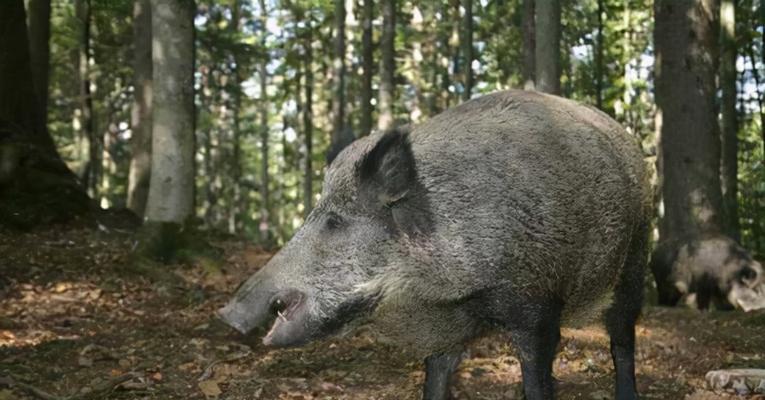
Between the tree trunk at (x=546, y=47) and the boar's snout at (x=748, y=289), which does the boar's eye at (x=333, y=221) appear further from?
the boar's snout at (x=748, y=289)

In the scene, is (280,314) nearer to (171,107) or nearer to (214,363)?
(214,363)

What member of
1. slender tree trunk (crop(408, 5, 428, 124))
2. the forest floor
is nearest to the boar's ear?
the forest floor

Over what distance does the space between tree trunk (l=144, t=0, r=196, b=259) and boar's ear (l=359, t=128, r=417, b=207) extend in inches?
221

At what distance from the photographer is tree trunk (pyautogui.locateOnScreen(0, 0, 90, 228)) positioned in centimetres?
986

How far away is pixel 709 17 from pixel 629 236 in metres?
7.30

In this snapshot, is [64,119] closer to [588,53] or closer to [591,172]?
[588,53]

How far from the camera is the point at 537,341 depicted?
11.7 ft

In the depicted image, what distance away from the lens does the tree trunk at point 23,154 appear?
9.86 m

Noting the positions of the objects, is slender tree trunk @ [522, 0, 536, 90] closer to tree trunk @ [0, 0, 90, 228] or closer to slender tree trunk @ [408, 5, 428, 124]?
tree trunk @ [0, 0, 90, 228]

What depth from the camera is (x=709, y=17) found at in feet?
33.6

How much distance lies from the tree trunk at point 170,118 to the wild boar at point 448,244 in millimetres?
5329

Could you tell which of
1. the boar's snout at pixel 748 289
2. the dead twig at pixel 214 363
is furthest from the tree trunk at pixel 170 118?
the boar's snout at pixel 748 289

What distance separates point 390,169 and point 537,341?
1067mm

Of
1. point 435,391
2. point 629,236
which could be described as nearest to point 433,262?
point 435,391
